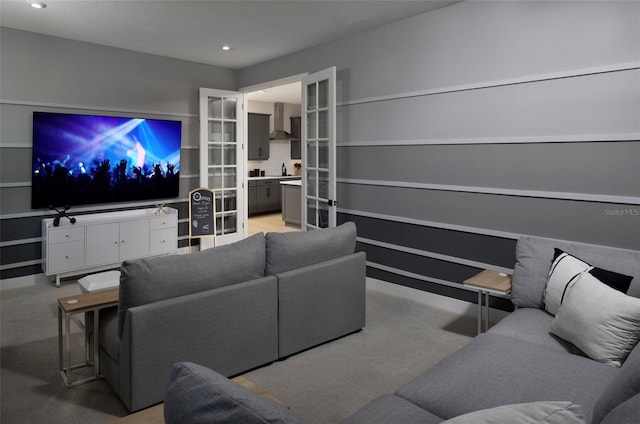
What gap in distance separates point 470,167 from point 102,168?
410 centimetres

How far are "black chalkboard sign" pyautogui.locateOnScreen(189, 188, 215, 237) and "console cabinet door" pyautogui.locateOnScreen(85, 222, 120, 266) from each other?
1.10m

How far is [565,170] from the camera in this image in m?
3.06

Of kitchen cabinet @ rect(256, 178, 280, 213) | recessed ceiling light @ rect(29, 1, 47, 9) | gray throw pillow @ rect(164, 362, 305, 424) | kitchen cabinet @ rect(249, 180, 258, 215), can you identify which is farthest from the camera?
kitchen cabinet @ rect(256, 178, 280, 213)

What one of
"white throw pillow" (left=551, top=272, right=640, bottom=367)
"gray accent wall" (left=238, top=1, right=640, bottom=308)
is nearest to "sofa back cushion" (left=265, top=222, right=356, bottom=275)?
"gray accent wall" (left=238, top=1, right=640, bottom=308)

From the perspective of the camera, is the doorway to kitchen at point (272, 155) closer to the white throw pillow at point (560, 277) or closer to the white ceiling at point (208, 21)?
the white ceiling at point (208, 21)

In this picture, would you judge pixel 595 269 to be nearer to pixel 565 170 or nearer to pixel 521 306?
pixel 521 306

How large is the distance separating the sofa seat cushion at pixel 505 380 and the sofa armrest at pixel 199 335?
1.10m

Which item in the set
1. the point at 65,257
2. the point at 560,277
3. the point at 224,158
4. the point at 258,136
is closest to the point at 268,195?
the point at 258,136

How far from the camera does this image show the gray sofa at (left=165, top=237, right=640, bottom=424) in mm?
828

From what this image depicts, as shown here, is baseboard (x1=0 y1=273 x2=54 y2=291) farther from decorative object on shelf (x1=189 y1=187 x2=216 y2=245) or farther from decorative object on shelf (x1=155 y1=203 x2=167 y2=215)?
decorative object on shelf (x1=189 y1=187 x2=216 y2=245)

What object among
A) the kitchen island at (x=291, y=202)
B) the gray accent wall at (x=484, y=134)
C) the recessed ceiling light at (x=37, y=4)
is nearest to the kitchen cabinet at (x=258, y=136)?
the kitchen island at (x=291, y=202)

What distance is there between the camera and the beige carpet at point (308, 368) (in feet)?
7.63

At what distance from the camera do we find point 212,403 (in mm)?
833

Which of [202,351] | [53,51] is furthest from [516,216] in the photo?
[53,51]
